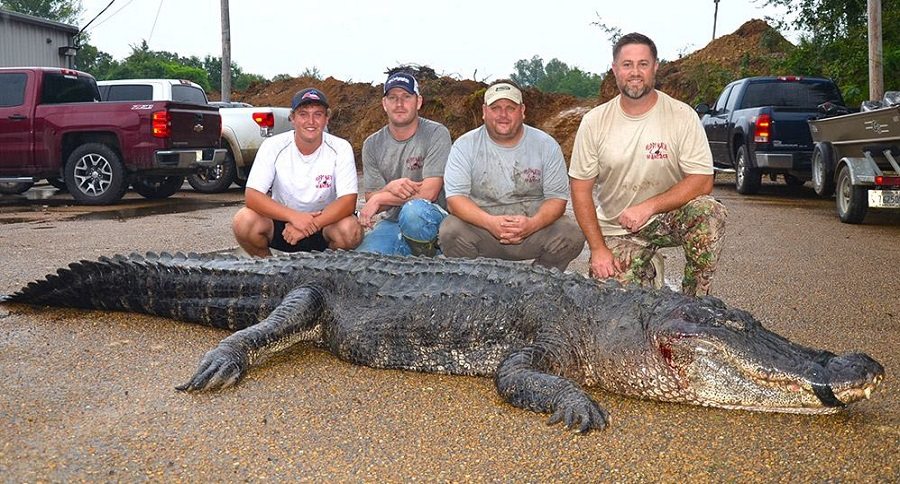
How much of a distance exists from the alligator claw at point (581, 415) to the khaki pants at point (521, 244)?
224 centimetres

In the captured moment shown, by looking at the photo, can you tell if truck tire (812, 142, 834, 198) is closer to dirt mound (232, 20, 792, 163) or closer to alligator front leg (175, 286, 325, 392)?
alligator front leg (175, 286, 325, 392)

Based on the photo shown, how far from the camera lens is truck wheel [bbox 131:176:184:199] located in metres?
15.3

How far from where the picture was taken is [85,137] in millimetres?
13852

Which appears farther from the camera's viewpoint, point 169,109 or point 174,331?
point 169,109

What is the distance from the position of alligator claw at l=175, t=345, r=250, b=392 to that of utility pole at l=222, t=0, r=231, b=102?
2152cm

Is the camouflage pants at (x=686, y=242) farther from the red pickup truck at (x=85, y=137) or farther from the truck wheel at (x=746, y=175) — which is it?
the truck wheel at (x=746, y=175)

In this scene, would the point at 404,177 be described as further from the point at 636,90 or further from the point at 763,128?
the point at 763,128

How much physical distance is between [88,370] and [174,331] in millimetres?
873

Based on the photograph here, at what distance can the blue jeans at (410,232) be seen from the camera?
6043mm

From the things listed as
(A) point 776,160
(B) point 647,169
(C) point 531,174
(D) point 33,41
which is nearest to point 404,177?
(C) point 531,174

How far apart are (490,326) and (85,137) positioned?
38.7 feet

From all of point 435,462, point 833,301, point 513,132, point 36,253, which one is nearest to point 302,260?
point 513,132

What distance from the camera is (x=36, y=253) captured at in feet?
27.1

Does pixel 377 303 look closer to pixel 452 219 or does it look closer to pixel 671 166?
pixel 452 219
